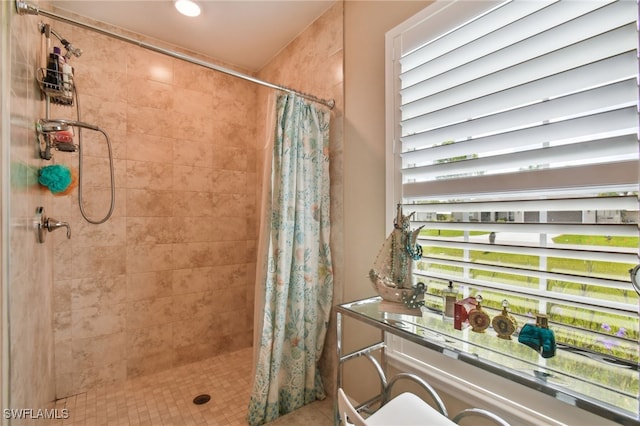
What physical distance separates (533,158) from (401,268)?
23.9 inches

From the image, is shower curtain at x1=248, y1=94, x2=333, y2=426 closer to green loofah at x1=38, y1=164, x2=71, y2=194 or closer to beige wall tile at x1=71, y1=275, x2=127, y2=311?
green loofah at x1=38, y1=164, x2=71, y2=194

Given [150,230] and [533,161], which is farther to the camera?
[150,230]

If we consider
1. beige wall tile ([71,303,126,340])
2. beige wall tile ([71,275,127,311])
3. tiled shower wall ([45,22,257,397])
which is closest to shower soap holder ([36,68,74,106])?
tiled shower wall ([45,22,257,397])

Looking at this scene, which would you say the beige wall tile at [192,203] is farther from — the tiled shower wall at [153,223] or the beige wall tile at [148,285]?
the beige wall tile at [148,285]

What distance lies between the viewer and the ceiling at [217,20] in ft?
5.95

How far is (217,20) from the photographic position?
76.4 inches

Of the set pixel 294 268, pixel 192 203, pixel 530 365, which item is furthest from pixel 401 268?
pixel 192 203

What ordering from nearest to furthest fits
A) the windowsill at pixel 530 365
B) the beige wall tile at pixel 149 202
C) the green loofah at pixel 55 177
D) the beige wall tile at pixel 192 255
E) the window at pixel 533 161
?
the windowsill at pixel 530 365 → the window at pixel 533 161 → the green loofah at pixel 55 177 → the beige wall tile at pixel 149 202 → the beige wall tile at pixel 192 255

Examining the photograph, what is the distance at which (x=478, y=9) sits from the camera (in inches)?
43.8

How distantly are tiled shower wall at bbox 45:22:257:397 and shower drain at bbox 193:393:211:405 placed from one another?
0.50 metres

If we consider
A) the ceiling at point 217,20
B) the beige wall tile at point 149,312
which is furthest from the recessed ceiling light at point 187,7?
the beige wall tile at point 149,312

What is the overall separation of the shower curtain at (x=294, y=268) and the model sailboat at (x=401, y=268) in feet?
1.99

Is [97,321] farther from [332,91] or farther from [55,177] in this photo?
[332,91]

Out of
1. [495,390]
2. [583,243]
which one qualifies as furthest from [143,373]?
[583,243]
